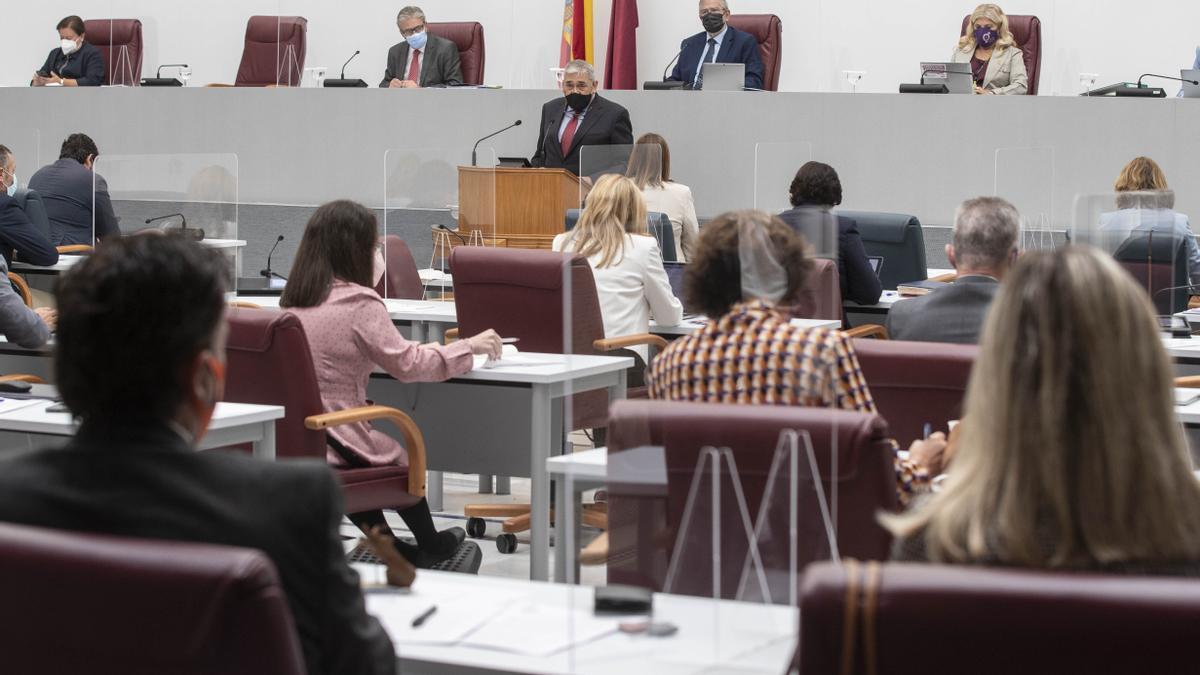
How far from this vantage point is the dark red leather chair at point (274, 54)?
37.0 feet

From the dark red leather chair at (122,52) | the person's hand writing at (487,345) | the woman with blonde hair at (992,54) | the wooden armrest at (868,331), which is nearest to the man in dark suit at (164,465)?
the person's hand writing at (487,345)

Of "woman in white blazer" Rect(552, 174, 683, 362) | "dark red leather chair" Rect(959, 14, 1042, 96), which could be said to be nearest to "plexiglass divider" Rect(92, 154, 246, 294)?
"woman in white blazer" Rect(552, 174, 683, 362)

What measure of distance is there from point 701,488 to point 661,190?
18.2 feet

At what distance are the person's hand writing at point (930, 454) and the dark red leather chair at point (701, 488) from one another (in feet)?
2.72

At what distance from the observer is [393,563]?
2.10 metres

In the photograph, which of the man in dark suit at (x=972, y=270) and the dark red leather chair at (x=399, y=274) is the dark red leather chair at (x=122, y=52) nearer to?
the dark red leather chair at (x=399, y=274)

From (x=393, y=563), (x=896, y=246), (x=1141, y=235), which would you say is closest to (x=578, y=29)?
(x=896, y=246)

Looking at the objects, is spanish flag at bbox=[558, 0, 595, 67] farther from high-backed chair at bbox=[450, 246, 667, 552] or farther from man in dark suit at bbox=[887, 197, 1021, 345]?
man in dark suit at bbox=[887, 197, 1021, 345]

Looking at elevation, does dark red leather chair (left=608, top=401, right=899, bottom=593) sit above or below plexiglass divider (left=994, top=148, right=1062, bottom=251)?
below

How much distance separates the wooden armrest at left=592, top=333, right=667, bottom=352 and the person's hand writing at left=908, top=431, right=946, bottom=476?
76.7 inches

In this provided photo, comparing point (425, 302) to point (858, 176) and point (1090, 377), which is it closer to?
point (858, 176)

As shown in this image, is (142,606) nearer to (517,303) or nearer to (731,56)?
(517,303)

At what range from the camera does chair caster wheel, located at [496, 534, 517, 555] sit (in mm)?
4887

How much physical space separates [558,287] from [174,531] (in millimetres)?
3401
